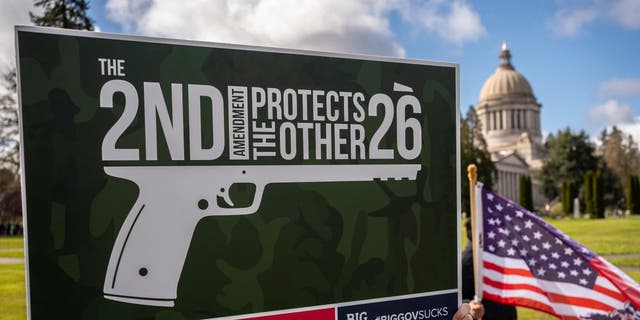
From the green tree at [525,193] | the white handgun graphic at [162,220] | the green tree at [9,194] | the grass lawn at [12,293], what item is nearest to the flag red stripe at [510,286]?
the white handgun graphic at [162,220]

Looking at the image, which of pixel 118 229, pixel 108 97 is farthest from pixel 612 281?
pixel 108 97

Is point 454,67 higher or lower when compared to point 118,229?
higher

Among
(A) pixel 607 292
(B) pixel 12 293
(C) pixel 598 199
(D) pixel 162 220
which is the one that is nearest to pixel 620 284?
(A) pixel 607 292

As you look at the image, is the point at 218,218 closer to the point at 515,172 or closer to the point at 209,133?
the point at 209,133

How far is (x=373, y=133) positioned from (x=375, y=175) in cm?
33

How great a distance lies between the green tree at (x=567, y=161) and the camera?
67062mm

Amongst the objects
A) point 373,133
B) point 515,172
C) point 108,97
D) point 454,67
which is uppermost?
point 454,67

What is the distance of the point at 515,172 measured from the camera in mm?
89438

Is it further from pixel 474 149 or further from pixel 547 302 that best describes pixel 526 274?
pixel 474 149

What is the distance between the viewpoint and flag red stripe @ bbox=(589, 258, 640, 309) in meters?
4.27

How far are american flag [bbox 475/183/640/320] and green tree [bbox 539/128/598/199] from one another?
67.3 meters

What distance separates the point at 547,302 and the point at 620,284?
1.98 feet

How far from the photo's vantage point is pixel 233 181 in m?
3.57

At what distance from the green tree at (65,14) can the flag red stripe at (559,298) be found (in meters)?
24.6
